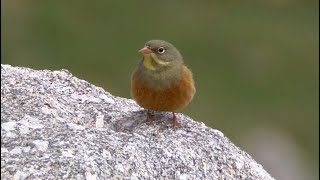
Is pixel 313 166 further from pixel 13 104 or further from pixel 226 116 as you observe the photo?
pixel 13 104

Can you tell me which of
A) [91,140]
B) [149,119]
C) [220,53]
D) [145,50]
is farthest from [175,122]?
[220,53]

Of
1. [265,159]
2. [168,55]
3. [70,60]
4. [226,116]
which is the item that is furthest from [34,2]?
[168,55]

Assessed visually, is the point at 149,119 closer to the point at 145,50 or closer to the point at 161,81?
the point at 161,81

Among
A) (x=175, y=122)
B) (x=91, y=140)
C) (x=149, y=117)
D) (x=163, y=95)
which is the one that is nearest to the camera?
(x=91, y=140)

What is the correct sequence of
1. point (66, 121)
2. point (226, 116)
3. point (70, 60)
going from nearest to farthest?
point (66, 121) → point (226, 116) → point (70, 60)

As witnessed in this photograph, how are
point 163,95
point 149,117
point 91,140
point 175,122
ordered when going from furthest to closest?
point 149,117 → point 175,122 → point 163,95 → point 91,140

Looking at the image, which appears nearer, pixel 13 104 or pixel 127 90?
pixel 13 104

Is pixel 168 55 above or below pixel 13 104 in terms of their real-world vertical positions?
above

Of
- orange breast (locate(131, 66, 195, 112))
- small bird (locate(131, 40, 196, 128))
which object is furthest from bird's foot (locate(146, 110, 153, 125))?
orange breast (locate(131, 66, 195, 112))
